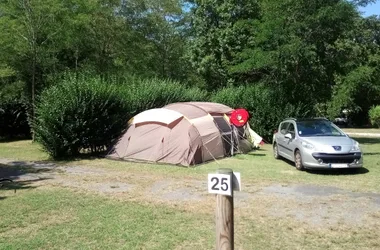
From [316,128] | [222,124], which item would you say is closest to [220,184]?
[316,128]

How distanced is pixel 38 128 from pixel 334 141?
1068cm

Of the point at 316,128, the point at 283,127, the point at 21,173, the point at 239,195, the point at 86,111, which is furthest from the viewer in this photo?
the point at 86,111

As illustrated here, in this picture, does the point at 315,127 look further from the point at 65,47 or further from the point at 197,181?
the point at 65,47

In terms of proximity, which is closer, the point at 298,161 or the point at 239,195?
the point at 239,195

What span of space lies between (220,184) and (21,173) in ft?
33.0

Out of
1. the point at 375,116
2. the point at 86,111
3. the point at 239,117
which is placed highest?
the point at 86,111

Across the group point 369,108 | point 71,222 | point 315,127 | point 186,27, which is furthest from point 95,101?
point 369,108

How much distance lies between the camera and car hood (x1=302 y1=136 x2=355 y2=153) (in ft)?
37.3

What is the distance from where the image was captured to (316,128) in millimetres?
13023

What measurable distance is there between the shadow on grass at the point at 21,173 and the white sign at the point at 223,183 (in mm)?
6485

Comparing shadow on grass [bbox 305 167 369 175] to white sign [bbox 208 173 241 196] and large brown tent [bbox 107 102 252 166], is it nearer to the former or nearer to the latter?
large brown tent [bbox 107 102 252 166]

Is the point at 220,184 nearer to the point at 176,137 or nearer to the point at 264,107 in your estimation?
the point at 176,137

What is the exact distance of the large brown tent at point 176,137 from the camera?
14.1 m

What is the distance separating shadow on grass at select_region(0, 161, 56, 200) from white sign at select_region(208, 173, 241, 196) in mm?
6485
